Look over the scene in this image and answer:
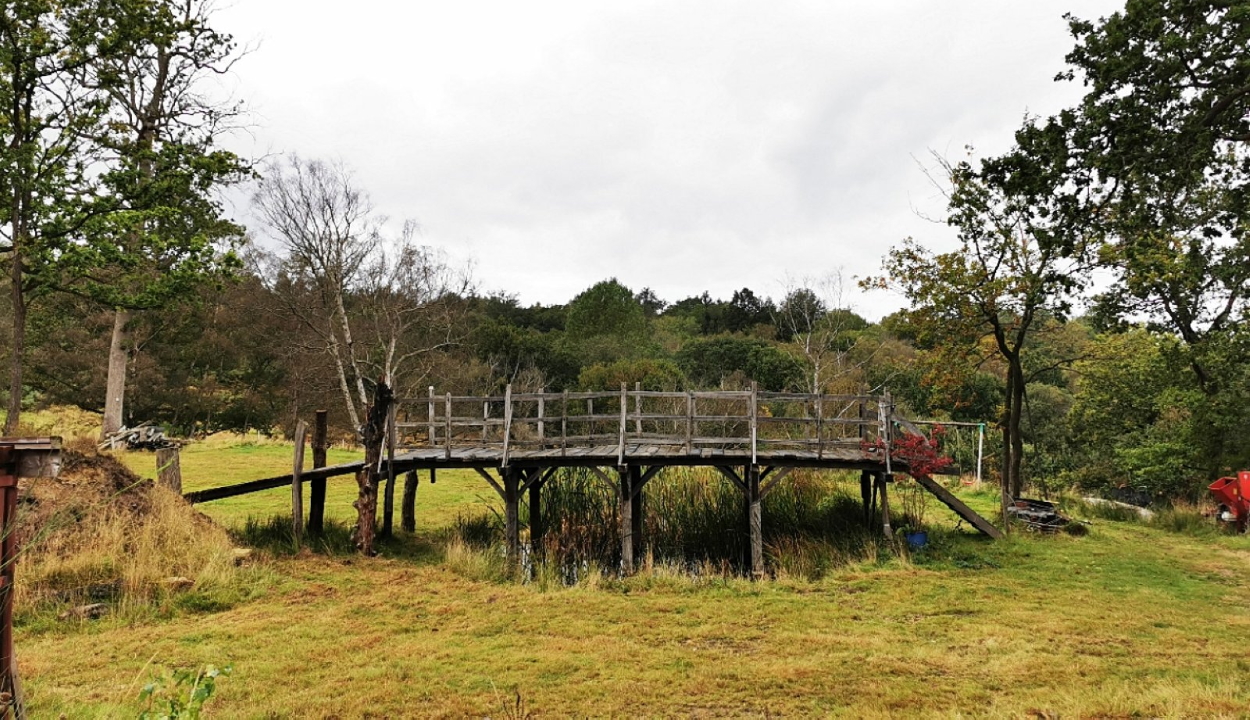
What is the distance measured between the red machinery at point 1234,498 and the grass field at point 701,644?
9.87 ft

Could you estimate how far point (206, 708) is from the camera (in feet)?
18.0

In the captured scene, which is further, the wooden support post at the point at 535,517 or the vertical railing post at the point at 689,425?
the wooden support post at the point at 535,517

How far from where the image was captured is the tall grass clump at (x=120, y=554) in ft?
27.0

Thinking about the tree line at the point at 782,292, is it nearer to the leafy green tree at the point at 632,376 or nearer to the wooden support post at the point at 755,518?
the leafy green tree at the point at 632,376

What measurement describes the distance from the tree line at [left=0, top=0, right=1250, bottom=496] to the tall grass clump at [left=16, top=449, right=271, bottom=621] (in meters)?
4.96

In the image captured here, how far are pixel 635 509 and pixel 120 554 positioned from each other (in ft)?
29.3

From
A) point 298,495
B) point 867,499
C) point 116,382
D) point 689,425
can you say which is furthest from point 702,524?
point 116,382

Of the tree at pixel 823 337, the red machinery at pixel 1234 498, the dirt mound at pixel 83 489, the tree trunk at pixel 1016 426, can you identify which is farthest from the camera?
the tree at pixel 823 337

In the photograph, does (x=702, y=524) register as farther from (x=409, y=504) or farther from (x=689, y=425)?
(x=409, y=504)

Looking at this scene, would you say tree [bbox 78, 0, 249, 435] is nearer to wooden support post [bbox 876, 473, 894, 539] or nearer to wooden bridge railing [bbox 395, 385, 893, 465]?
wooden bridge railing [bbox 395, 385, 893, 465]

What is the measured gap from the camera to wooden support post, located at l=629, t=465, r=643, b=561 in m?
13.2

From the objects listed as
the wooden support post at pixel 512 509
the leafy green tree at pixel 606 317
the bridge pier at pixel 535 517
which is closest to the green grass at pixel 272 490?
the bridge pier at pixel 535 517

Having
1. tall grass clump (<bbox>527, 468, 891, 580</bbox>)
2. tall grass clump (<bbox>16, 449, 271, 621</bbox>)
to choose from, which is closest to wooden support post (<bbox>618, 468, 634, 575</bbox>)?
tall grass clump (<bbox>527, 468, 891, 580</bbox>)

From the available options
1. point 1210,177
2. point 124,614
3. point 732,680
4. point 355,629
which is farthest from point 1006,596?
point 124,614
